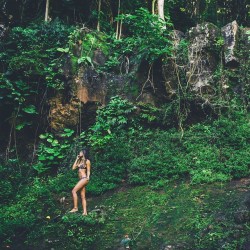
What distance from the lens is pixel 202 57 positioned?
12.5m

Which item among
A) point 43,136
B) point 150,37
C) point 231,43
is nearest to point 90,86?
point 43,136

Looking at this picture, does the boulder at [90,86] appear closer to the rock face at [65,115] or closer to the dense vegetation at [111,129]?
the dense vegetation at [111,129]

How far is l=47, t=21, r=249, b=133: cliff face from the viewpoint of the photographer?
477 inches

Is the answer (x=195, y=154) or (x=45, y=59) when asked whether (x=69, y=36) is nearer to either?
(x=45, y=59)

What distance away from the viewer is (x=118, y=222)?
7516mm

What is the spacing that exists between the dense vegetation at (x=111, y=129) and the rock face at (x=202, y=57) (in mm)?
252

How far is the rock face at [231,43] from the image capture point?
1262cm

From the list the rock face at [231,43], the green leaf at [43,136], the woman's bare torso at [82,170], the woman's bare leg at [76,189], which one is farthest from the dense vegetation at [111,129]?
the woman's bare torso at [82,170]

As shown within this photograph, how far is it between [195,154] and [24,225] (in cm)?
549

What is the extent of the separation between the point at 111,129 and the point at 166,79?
2943mm

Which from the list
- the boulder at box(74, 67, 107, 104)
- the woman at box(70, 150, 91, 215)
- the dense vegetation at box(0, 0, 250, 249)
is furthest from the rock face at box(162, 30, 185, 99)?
the woman at box(70, 150, 91, 215)

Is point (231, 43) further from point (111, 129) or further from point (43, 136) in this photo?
point (43, 136)

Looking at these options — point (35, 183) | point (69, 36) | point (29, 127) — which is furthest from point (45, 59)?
point (35, 183)

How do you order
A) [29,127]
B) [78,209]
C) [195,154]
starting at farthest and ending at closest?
[29,127] → [195,154] → [78,209]
